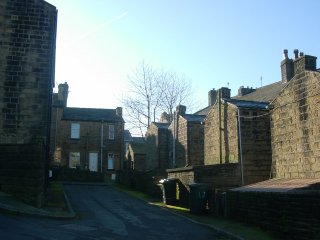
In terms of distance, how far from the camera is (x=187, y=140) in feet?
103

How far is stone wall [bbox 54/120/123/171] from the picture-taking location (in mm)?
47094

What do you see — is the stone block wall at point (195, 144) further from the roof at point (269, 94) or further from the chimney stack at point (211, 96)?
the chimney stack at point (211, 96)

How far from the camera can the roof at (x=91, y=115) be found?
160 feet

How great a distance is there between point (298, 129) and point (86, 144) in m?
33.2

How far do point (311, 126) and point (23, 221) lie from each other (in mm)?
11081

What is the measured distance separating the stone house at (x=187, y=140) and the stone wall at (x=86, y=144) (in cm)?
1564

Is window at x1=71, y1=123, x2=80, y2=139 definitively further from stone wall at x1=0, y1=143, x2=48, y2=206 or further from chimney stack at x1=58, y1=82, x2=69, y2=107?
stone wall at x1=0, y1=143, x2=48, y2=206

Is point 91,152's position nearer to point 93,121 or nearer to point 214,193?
point 93,121

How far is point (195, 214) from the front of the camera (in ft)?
58.4

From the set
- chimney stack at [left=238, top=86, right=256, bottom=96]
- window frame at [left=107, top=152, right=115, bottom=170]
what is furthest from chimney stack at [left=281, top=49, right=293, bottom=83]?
window frame at [left=107, top=152, right=115, bottom=170]

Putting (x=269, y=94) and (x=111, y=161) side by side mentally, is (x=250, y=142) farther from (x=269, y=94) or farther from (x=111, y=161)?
(x=111, y=161)

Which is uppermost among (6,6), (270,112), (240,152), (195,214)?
(6,6)

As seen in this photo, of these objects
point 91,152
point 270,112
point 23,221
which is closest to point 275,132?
point 270,112

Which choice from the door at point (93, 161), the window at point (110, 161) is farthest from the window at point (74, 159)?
the window at point (110, 161)
